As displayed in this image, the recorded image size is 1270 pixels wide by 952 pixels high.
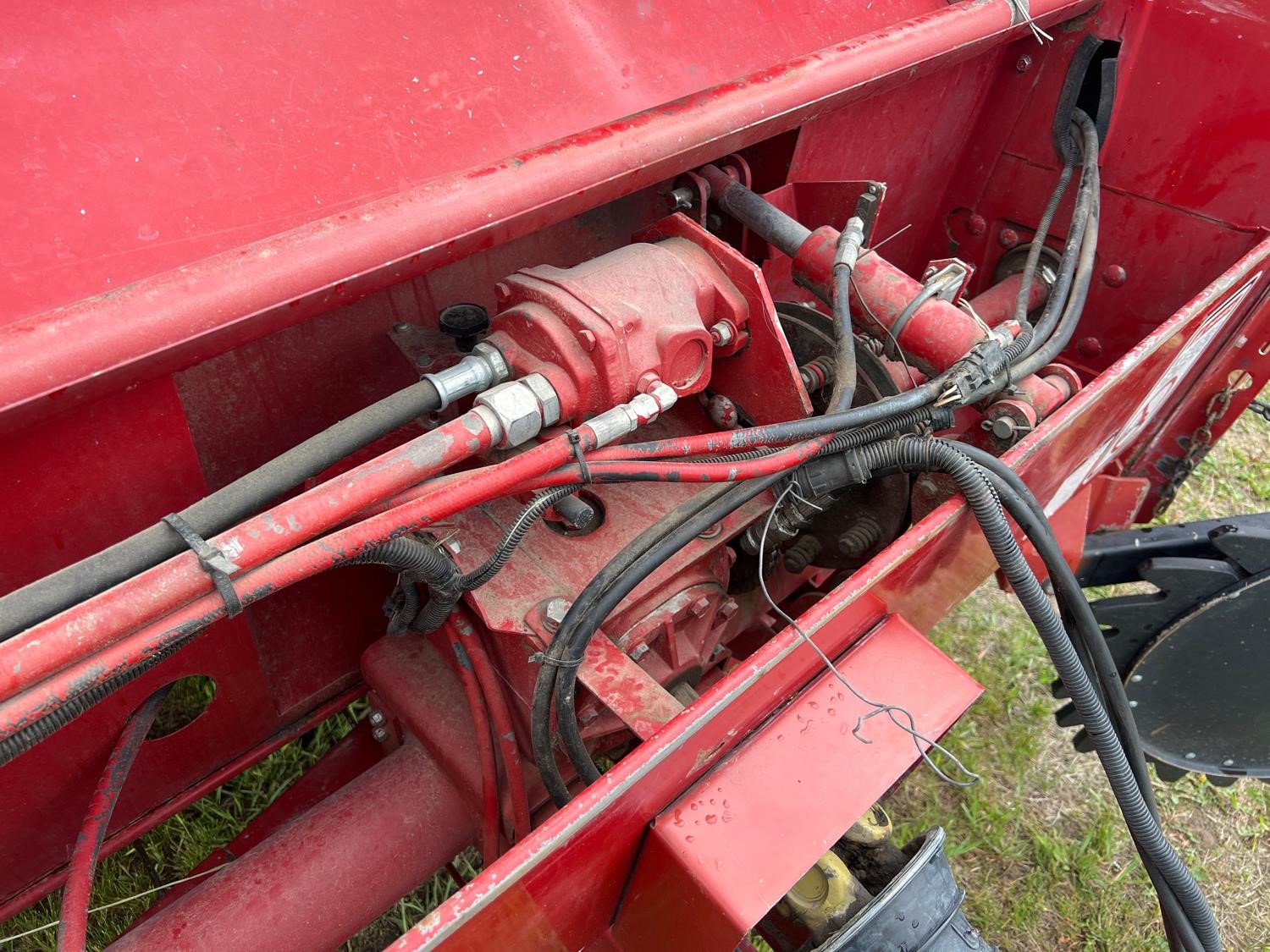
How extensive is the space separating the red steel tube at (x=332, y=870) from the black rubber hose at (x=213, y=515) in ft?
1.78

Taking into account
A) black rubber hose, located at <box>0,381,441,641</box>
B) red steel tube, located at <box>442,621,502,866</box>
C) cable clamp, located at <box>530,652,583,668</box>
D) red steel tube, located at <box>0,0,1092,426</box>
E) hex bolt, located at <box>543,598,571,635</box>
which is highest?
red steel tube, located at <box>0,0,1092,426</box>

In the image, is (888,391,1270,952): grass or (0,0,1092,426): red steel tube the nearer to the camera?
(0,0,1092,426): red steel tube

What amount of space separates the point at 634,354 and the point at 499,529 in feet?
1.07

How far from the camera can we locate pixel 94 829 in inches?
42.6

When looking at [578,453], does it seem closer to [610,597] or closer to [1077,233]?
[610,597]

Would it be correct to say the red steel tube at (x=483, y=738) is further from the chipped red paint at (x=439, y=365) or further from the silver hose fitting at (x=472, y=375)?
the silver hose fitting at (x=472, y=375)

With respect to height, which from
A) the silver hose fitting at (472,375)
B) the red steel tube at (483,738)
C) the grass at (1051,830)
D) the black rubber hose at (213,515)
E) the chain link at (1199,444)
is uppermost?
the silver hose fitting at (472,375)

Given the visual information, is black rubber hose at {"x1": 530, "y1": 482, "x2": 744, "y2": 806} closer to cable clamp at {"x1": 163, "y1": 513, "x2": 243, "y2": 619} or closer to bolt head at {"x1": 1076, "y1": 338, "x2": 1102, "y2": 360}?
cable clamp at {"x1": 163, "y1": 513, "x2": 243, "y2": 619}

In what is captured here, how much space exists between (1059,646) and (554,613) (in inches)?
27.9

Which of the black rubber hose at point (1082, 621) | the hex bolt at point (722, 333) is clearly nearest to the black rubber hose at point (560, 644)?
the hex bolt at point (722, 333)

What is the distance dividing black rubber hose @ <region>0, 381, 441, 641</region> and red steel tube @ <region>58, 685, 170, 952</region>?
12.7 inches

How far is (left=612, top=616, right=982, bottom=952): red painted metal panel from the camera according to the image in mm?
951

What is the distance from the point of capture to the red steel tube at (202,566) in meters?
0.73

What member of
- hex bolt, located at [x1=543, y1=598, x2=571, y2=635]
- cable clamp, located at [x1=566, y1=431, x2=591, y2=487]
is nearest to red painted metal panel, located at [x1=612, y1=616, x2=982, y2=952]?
hex bolt, located at [x1=543, y1=598, x2=571, y2=635]
